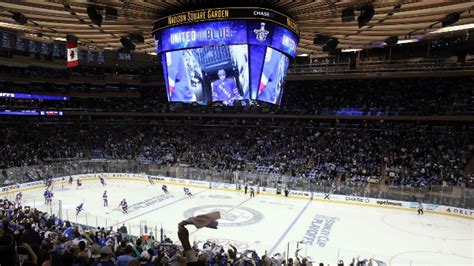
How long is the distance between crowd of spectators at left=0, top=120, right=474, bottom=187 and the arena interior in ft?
0.55

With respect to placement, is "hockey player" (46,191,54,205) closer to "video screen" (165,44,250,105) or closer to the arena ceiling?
the arena ceiling

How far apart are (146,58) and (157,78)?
10.5 ft

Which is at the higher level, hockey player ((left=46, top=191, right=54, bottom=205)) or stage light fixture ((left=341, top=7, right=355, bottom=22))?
stage light fixture ((left=341, top=7, right=355, bottom=22))

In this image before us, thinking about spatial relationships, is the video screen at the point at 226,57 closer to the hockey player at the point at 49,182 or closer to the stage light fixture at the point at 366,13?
the stage light fixture at the point at 366,13

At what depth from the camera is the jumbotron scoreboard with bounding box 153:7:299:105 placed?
1102 cm

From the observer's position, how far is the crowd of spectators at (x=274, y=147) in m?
25.6

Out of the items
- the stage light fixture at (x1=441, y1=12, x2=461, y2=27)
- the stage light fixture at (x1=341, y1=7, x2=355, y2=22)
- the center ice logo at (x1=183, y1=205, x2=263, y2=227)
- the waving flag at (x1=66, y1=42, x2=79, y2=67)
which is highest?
the stage light fixture at (x1=441, y1=12, x2=461, y2=27)

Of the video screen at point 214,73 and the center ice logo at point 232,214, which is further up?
the video screen at point 214,73

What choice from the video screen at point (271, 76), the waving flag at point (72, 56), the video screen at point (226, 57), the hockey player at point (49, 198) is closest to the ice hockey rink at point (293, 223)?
the hockey player at point (49, 198)

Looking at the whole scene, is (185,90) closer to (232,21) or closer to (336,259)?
(232,21)

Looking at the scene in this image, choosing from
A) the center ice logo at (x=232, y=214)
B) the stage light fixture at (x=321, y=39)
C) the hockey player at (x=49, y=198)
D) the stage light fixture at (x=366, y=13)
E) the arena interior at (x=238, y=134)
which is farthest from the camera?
the hockey player at (x=49, y=198)

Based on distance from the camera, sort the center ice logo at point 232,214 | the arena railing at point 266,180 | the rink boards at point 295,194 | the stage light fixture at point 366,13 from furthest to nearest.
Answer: the rink boards at point 295,194
the arena railing at point 266,180
the center ice logo at point 232,214
the stage light fixture at point 366,13

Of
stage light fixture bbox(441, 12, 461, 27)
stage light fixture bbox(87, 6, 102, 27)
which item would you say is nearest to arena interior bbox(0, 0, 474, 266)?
stage light fixture bbox(441, 12, 461, 27)

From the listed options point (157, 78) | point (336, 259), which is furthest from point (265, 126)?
point (336, 259)
